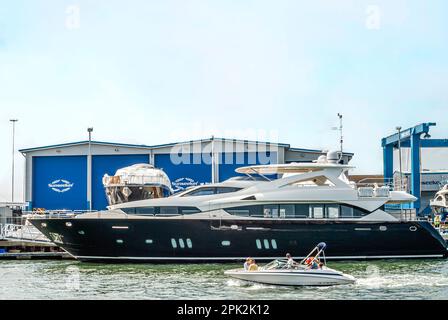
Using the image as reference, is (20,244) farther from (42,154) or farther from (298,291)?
(298,291)

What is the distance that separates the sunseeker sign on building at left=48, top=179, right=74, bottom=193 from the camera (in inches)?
2041

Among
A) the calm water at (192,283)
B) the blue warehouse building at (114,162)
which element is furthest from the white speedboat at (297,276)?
the blue warehouse building at (114,162)

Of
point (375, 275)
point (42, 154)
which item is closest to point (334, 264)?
point (375, 275)

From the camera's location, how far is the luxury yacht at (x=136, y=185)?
40625mm

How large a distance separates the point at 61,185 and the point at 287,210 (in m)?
24.5

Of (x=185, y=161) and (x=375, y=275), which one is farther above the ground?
(x=185, y=161)

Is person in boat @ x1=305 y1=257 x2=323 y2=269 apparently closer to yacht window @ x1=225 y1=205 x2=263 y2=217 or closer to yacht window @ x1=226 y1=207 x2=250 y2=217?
yacht window @ x1=225 y1=205 x2=263 y2=217

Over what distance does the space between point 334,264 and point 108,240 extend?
977cm

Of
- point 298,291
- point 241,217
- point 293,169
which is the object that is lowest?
point 298,291

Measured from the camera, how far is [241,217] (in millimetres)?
31750

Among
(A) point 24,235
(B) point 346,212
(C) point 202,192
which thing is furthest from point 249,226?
(A) point 24,235

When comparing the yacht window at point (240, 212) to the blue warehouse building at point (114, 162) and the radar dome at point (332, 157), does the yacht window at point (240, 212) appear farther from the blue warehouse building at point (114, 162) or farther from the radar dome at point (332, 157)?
the blue warehouse building at point (114, 162)

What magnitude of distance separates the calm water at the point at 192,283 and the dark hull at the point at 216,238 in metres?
0.64

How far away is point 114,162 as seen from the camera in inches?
2030
